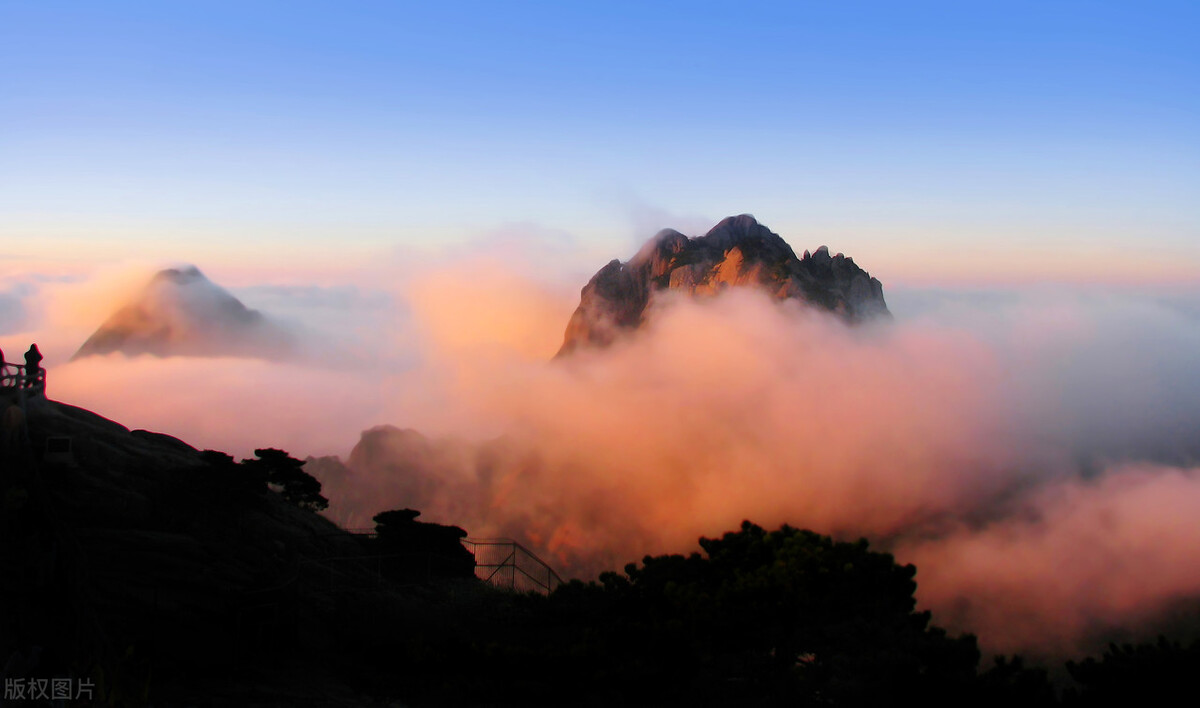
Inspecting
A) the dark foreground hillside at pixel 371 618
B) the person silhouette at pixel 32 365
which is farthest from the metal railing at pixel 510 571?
the person silhouette at pixel 32 365

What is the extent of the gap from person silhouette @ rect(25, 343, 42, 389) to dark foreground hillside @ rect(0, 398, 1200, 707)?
4.91 feet

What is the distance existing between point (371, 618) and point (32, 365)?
18.7 m

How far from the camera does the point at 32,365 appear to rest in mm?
38438

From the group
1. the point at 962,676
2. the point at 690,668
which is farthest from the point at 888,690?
the point at 690,668

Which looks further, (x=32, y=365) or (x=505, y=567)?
(x=505, y=567)

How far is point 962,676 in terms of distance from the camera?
2958 cm

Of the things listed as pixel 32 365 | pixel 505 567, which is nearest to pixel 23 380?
pixel 32 365

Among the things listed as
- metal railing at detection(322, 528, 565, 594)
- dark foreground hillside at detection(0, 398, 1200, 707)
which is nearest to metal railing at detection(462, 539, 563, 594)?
metal railing at detection(322, 528, 565, 594)

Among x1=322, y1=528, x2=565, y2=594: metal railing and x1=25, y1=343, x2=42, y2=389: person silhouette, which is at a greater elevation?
x1=25, y1=343, x2=42, y2=389: person silhouette

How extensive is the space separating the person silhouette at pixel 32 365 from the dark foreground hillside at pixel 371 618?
1496mm

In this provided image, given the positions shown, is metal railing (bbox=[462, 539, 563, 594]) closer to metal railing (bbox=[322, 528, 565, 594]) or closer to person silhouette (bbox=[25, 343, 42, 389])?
metal railing (bbox=[322, 528, 565, 594])

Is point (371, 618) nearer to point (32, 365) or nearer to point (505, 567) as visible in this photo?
point (32, 365)

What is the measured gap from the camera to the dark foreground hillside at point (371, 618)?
96.6 feet

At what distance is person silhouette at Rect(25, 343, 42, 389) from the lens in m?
38.1
